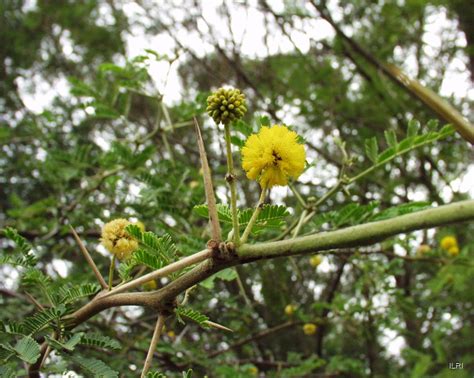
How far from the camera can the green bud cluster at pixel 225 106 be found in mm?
1050

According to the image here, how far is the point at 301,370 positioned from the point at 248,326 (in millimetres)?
702

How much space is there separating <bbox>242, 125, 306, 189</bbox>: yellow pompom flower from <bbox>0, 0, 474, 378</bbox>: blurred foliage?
0.65 feet

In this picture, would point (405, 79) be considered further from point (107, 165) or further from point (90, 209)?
point (90, 209)

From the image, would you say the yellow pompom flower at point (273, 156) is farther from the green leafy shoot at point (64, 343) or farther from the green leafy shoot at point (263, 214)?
the green leafy shoot at point (64, 343)

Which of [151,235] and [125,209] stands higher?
[125,209]

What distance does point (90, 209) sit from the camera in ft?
9.95

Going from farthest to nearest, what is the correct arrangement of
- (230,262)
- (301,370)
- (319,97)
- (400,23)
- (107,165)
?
1. (400,23)
2. (319,97)
3. (301,370)
4. (107,165)
5. (230,262)

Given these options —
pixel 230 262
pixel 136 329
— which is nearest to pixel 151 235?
pixel 230 262

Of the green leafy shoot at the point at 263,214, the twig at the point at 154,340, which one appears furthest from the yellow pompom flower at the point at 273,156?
the twig at the point at 154,340

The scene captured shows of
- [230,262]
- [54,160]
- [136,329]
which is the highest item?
[54,160]

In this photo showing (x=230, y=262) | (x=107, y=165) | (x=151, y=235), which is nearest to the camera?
(x=230, y=262)

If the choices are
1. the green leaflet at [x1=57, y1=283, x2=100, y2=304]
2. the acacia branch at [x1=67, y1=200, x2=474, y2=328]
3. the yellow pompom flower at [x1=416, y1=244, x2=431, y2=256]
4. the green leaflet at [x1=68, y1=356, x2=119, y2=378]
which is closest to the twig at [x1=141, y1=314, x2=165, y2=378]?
the acacia branch at [x1=67, y1=200, x2=474, y2=328]

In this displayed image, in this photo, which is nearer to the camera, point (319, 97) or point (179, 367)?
point (179, 367)

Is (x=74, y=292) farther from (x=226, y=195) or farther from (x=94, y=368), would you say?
(x=226, y=195)
